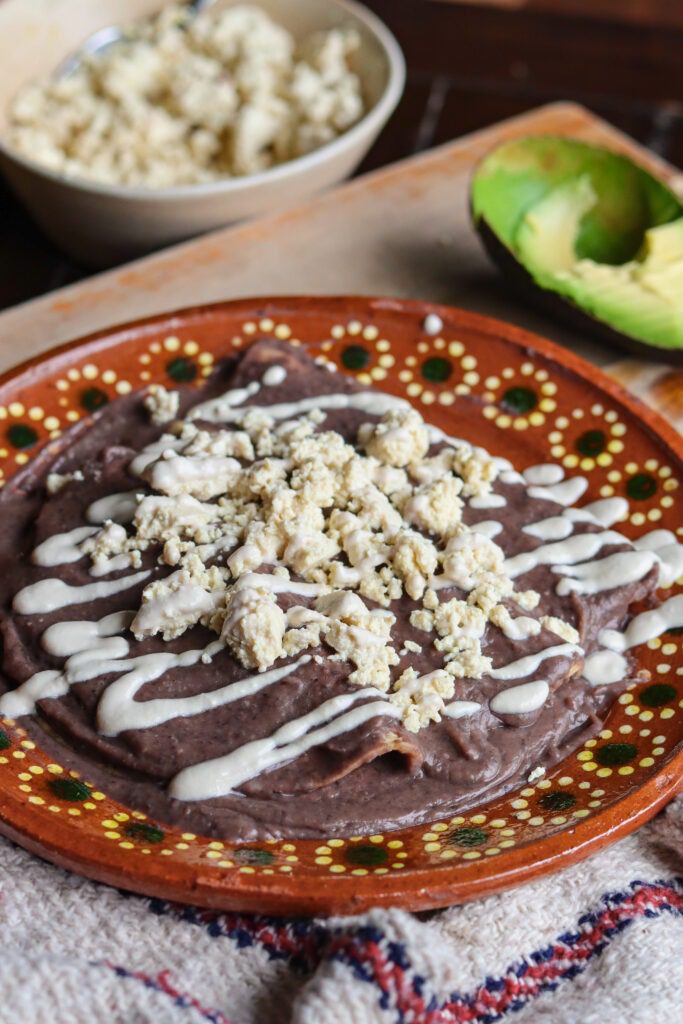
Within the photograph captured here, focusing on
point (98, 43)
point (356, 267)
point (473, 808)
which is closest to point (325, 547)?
point (473, 808)

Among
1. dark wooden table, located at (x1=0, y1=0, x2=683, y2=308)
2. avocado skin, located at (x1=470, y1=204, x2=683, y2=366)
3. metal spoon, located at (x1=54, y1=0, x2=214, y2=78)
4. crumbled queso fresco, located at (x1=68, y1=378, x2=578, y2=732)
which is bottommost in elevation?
dark wooden table, located at (x1=0, y1=0, x2=683, y2=308)

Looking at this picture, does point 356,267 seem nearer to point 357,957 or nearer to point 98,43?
point 98,43

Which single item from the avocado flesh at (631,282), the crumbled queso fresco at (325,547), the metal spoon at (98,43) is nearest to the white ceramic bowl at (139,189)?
the metal spoon at (98,43)

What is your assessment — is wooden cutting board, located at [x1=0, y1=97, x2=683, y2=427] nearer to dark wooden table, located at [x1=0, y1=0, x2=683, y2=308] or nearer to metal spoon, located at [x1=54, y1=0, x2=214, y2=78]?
dark wooden table, located at [x1=0, y1=0, x2=683, y2=308]

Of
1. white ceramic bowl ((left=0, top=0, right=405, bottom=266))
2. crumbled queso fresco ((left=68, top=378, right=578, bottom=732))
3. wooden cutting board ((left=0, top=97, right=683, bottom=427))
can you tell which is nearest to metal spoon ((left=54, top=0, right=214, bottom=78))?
white ceramic bowl ((left=0, top=0, right=405, bottom=266))

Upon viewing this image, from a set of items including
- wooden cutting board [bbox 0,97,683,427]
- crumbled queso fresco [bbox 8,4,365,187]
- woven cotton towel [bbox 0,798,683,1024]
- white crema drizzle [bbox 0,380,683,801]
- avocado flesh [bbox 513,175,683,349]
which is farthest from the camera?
crumbled queso fresco [bbox 8,4,365,187]

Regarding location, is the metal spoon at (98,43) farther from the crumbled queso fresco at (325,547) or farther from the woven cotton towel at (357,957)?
the woven cotton towel at (357,957)
